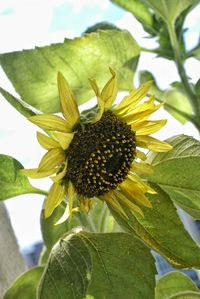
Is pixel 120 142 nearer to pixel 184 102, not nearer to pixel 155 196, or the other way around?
pixel 155 196

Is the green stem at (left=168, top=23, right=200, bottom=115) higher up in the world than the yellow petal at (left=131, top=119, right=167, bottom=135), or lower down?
higher up

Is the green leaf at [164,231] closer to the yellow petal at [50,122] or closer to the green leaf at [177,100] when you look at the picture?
the yellow petal at [50,122]

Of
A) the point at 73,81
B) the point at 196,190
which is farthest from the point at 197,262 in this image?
the point at 73,81

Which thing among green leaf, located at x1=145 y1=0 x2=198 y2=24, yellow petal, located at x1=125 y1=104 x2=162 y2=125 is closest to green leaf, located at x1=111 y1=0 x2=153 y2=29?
green leaf, located at x1=145 y1=0 x2=198 y2=24

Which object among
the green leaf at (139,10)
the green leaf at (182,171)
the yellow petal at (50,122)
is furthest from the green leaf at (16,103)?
the green leaf at (139,10)

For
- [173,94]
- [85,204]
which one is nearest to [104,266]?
[85,204]

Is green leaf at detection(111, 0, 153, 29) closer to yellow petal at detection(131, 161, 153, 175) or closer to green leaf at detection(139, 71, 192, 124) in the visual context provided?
green leaf at detection(139, 71, 192, 124)
